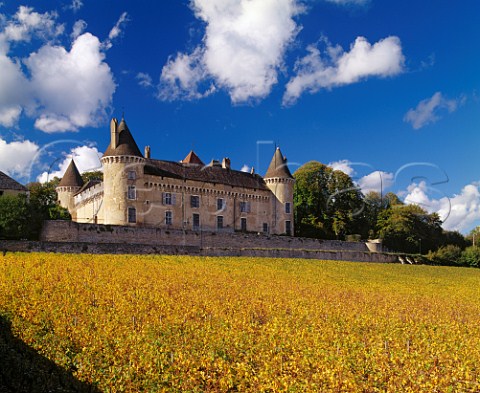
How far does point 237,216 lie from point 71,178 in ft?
48.8

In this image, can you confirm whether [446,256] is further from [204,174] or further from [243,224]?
[204,174]

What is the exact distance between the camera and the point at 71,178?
44.8 m

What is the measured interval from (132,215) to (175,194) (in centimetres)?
422

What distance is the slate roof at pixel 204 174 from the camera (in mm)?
Result: 38666

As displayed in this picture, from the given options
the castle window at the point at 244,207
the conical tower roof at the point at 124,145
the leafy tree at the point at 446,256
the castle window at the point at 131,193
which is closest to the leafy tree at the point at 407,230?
the leafy tree at the point at 446,256

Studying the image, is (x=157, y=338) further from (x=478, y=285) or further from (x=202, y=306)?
(x=478, y=285)

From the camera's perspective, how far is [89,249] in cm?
2947

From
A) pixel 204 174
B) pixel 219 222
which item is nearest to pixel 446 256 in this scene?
pixel 219 222

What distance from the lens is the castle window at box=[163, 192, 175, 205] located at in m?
38.0

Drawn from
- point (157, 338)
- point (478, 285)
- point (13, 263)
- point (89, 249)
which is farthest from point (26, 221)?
point (478, 285)

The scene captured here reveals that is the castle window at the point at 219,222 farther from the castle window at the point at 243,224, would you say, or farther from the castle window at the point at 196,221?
the castle window at the point at 243,224

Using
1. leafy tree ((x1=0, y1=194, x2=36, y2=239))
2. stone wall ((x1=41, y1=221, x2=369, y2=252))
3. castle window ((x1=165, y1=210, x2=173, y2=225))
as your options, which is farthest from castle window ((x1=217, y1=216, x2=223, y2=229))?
leafy tree ((x1=0, y1=194, x2=36, y2=239))

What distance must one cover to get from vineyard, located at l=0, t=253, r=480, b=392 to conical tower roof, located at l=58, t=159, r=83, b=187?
19910 millimetres

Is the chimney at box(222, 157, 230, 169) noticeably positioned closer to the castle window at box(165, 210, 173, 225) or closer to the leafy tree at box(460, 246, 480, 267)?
the castle window at box(165, 210, 173, 225)
